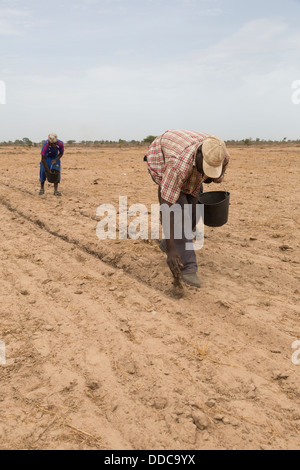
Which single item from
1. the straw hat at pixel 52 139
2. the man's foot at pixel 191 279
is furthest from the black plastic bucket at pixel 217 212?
the straw hat at pixel 52 139

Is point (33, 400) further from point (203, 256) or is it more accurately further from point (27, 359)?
point (203, 256)

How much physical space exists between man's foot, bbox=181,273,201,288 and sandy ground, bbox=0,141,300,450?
0.09m

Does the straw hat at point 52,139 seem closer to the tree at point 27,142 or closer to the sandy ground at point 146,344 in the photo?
the sandy ground at point 146,344

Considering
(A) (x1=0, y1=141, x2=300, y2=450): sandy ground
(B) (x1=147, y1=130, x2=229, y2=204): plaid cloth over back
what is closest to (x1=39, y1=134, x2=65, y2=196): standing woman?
(A) (x1=0, y1=141, x2=300, y2=450): sandy ground

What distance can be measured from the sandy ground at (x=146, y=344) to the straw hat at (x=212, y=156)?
1.18 meters

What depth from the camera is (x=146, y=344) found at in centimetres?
282

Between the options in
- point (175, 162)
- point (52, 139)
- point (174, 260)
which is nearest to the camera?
point (175, 162)

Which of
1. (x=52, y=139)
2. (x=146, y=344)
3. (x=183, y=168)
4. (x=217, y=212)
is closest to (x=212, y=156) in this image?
(x=183, y=168)

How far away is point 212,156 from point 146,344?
1570 millimetres

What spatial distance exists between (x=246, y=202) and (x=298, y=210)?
114cm

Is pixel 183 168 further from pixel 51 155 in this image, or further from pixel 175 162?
pixel 51 155

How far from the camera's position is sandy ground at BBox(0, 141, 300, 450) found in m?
2.09

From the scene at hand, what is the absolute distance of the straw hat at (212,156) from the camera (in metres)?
3.08
